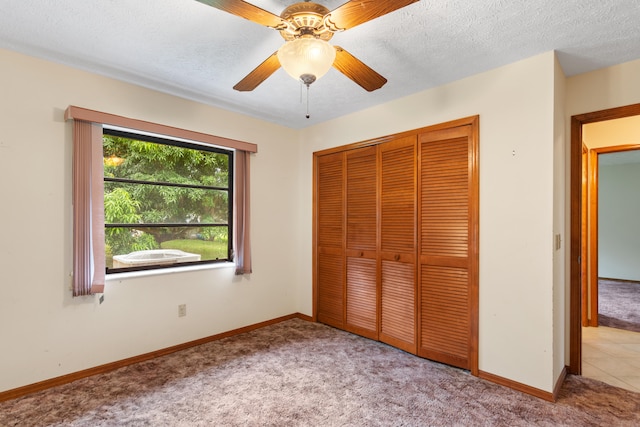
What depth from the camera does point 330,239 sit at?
3.73 meters

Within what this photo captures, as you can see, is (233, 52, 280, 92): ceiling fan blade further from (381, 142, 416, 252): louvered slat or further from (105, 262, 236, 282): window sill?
(105, 262, 236, 282): window sill

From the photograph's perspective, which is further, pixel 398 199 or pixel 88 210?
pixel 398 199

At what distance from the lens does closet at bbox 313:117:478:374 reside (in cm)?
262

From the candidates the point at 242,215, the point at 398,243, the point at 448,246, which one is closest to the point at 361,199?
the point at 398,243

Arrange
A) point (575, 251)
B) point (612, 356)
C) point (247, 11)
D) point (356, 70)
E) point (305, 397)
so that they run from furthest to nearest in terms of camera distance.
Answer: point (612, 356) < point (575, 251) < point (305, 397) < point (356, 70) < point (247, 11)

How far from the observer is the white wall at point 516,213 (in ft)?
7.29

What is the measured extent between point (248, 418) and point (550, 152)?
263 cm

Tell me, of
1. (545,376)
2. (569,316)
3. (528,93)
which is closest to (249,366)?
(545,376)

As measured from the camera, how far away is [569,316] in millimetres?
2607

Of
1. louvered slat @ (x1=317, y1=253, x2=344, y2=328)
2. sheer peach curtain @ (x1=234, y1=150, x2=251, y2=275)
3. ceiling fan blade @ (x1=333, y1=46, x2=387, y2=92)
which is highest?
ceiling fan blade @ (x1=333, y1=46, x2=387, y2=92)

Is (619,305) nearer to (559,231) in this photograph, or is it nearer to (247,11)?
(559,231)

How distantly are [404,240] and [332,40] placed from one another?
5.85ft

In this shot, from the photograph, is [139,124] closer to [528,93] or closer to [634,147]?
[528,93]

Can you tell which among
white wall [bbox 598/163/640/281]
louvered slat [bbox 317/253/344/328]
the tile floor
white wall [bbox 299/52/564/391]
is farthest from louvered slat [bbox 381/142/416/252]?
white wall [bbox 598/163/640/281]
